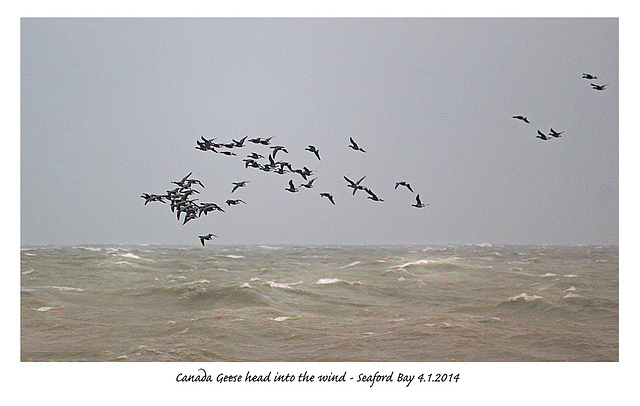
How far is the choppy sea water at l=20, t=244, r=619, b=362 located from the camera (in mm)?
13812

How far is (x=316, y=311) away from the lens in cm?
1783

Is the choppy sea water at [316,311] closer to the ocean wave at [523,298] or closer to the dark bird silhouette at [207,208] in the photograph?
the ocean wave at [523,298]

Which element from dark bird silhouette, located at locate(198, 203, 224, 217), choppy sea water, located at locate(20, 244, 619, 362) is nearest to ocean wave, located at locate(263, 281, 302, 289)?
choppy sea water, located at locate(20, 244, 619, 362)

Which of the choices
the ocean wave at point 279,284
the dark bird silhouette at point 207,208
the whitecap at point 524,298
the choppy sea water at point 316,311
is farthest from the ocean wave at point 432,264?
the dark bird silhouette at point 207,208

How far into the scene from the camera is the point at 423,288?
22.3m

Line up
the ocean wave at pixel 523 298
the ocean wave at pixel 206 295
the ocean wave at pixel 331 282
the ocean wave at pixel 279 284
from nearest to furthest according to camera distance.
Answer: the ocean wave at pixel 206 295 → the ocean wave at pixel 523 298 → the ocean wave at pixel 279 284 → the ocean wave at pixel 331 282

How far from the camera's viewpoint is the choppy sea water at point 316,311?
45.3ft

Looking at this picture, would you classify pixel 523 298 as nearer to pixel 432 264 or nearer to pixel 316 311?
pixel 316 311

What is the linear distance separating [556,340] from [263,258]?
20.1 meters

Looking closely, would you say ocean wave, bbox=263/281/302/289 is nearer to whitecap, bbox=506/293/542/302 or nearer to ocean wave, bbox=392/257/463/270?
ocean wave, bbox=392/257/463/270

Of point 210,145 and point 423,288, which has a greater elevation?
point 210,145
